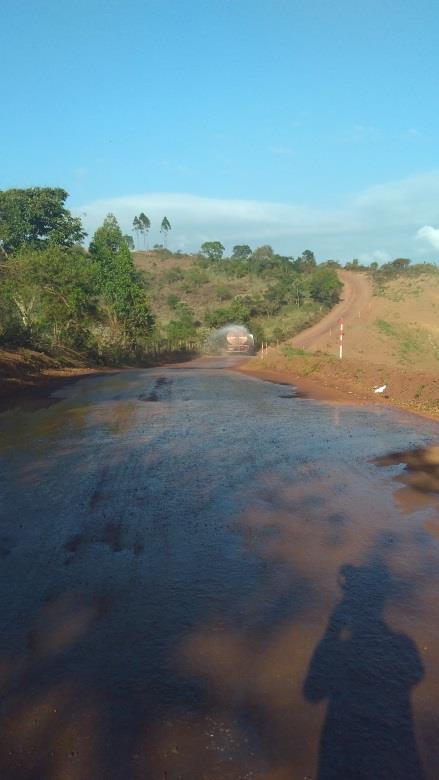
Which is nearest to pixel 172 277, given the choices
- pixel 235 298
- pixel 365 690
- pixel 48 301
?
pixel 235 298

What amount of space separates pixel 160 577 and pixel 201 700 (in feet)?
5.47

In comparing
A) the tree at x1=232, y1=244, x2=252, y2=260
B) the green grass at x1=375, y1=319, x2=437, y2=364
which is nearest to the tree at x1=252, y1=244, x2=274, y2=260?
the tree at x1=232, y1=244, x2=252, y2=260

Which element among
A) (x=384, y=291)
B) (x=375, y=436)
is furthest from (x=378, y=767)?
(x=384, y=291)

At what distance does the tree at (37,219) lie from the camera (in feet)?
205

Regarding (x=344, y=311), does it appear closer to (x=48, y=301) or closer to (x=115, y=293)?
(x=115, y=293)

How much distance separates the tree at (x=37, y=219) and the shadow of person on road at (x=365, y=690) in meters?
61.7

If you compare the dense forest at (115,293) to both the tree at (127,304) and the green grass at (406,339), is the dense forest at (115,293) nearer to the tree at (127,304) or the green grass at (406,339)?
the tree at (127,304)

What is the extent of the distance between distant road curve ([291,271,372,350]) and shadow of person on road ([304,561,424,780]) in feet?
119

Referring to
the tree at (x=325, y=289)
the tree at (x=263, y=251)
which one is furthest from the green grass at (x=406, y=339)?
the tree at (x=263, y=251)

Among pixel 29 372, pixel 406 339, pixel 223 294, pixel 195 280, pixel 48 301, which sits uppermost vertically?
pixel 195 280

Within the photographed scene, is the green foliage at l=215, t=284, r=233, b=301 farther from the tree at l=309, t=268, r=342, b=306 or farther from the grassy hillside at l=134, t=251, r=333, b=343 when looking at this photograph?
the tree at l=309, t=268, r=342, b=306

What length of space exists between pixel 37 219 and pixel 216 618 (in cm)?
6532

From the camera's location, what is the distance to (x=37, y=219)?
209 ft

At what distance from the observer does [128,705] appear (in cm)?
346
